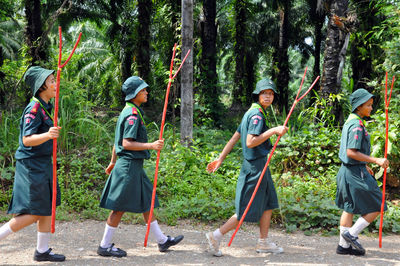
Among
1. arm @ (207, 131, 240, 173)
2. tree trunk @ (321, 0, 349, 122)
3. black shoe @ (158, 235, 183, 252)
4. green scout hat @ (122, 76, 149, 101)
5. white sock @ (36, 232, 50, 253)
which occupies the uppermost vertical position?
tree trunk @ (321, 0, 349, 122)

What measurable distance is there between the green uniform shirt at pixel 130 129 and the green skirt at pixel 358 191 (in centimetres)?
211

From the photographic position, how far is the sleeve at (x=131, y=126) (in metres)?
3.89

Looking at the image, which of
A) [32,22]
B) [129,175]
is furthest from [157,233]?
[32,22]

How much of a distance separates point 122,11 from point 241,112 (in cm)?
652

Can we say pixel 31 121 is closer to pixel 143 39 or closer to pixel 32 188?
pixel 32 188

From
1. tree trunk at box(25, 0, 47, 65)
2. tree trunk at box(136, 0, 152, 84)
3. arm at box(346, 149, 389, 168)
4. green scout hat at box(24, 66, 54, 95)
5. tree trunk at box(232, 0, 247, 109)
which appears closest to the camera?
green scout hat at box(24, 66, 54, 95)

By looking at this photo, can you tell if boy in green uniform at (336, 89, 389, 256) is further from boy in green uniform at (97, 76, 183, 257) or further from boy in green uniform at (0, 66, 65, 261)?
boy in green uniform at (0, 66, 65, 261)

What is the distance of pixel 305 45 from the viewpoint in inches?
1051

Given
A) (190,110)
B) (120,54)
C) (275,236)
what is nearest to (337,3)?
(190,110)

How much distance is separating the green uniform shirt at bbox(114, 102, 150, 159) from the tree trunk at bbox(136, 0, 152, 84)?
8.93 metres

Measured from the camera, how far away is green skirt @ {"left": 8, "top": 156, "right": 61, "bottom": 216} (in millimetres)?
3608

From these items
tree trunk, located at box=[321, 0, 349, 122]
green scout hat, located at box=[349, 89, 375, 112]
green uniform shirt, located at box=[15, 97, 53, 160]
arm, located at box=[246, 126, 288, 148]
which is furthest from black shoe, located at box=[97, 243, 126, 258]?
tree trunk, located at box=[321, 0, 349, 122]

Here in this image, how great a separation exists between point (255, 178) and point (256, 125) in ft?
1.83

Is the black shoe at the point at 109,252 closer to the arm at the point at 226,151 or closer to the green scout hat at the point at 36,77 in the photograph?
the arm at the point at 226,151
